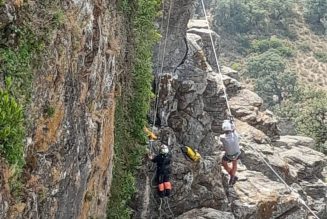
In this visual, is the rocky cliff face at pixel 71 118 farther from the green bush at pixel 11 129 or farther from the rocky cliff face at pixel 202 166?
the rocky cliff face at pixel 202 166

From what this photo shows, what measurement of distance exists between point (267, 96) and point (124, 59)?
171 feet

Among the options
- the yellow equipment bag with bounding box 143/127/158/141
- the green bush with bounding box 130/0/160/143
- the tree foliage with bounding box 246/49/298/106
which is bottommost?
the tree foliage with bounding box 246/49/298/106

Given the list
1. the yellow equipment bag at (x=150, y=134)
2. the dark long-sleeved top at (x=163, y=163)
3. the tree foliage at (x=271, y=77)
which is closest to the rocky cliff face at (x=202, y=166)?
the dark long-sleeved top at (x=163, y=163)

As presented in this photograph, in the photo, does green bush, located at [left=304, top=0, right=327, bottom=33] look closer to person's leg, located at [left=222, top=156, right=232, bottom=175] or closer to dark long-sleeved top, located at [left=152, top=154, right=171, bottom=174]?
person's leg, located at [left=222, top=156, right=232, bottom=175]

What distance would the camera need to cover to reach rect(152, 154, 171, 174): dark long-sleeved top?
12633 mm

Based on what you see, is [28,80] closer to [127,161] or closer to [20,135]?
[20,135]

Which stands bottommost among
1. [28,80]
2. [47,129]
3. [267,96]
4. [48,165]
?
[267,96]

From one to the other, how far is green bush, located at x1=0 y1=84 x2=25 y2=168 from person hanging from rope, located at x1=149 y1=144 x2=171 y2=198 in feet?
23.7

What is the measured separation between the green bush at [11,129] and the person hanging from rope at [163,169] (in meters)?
7.22

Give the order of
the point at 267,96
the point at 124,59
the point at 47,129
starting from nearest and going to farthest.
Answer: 1. the point at 47,129
2. the point at 124,59
3. the point at 267,96

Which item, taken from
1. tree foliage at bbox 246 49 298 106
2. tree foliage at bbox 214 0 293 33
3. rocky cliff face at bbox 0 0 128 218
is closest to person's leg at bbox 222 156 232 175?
rocky cliff face at bbox 0 0 128 218

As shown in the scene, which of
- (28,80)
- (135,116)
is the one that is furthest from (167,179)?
(28,80)

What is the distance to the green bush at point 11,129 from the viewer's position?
5.19 meters

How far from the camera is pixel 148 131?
43.6 ft
